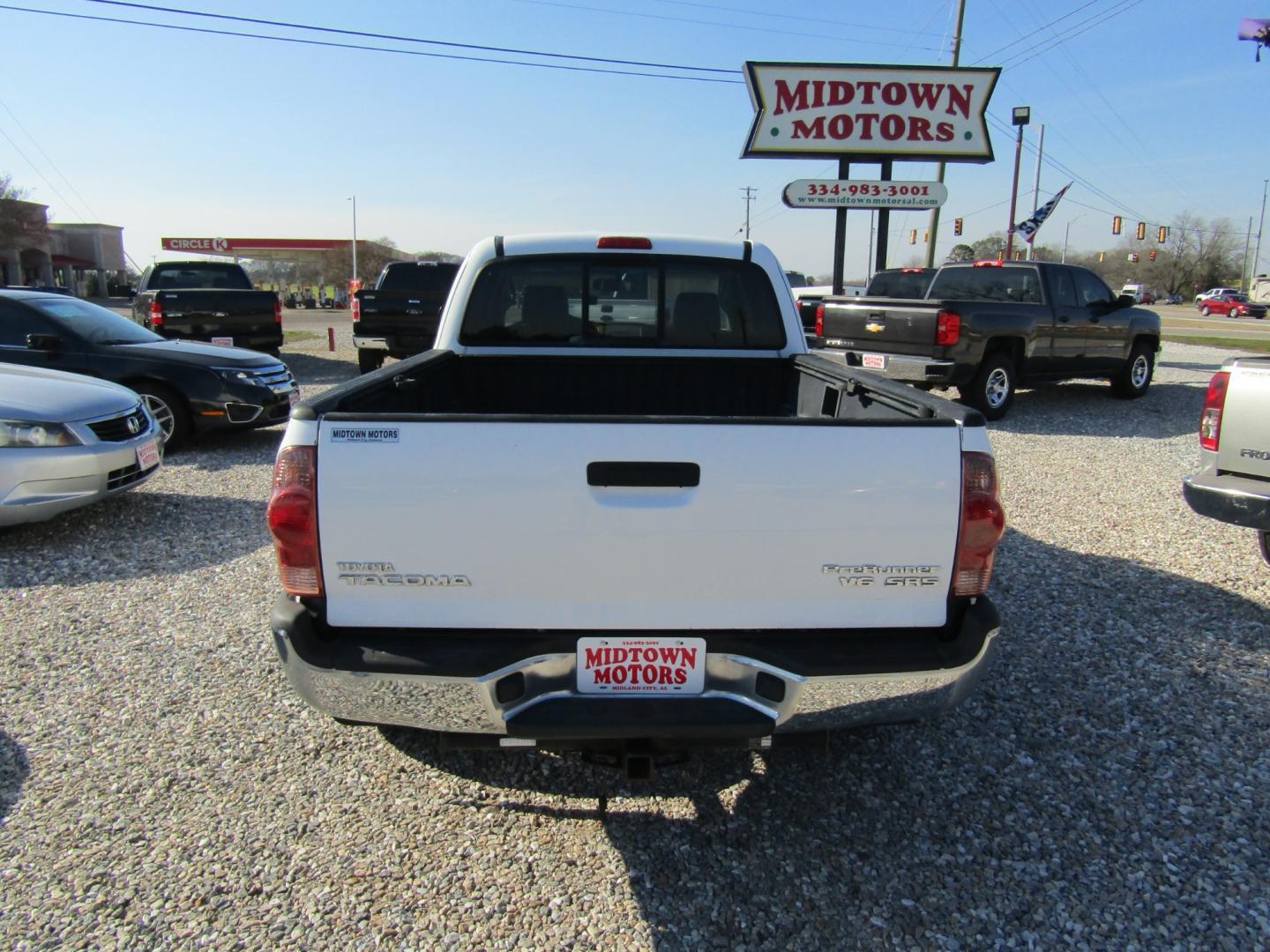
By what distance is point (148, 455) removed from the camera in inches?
256

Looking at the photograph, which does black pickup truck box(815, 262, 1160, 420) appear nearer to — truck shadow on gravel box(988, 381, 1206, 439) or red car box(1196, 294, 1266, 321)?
truck shadow on gravel box(988, 381, 1206, 439)

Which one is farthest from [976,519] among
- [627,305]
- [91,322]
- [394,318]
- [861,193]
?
[861,193]

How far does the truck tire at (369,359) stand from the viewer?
14570 millimetres

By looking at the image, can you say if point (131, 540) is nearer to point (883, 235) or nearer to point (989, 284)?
point (989, 284)

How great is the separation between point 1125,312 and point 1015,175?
31.3 meters

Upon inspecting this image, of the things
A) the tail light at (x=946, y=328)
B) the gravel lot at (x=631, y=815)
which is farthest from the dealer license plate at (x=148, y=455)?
the tail light at (x=946, y=328)

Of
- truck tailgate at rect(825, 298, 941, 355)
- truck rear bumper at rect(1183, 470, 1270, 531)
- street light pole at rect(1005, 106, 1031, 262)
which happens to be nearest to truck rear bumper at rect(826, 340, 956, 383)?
truck tailgate at rect(825, 298, 941, 355)

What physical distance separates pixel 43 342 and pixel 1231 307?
246 feet

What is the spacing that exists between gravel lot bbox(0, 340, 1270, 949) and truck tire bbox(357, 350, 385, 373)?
33.5ft

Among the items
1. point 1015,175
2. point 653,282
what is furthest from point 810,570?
point 1015,175

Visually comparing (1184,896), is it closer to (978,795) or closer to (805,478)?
(978,795)

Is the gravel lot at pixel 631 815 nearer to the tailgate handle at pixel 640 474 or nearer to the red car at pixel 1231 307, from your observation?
the tailgate handle at pixel 640 474

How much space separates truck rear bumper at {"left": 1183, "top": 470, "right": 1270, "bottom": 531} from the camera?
15.4 ft

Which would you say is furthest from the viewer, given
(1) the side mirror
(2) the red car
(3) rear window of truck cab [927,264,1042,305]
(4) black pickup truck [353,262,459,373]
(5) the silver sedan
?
(2) the red car
